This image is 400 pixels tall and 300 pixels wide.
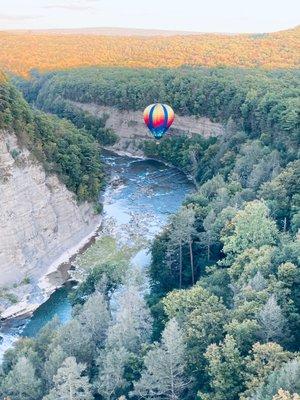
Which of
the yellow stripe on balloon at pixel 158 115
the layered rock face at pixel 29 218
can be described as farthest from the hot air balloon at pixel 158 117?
the layered rock face at pixel 29 218

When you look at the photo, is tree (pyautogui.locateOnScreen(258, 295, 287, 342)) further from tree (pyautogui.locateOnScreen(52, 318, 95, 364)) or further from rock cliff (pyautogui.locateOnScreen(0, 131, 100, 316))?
rock cliff (pyautogui.locateOnScreen(0, 131, 100, 316))

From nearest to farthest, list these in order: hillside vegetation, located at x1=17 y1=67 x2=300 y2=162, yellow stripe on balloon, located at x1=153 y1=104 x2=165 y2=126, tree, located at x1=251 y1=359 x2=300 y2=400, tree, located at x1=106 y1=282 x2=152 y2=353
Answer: tree, located at x1=251 y1=359 x2=300 y2=400 < tree, located at x1=106 y1=282 x2=152 y2=353 < hillside vegetation, located at x1=17 y1=67 x2=300 y2=162 < yellow stripe on balloon, located at x1=153 y1=104 x2=165 y2=126

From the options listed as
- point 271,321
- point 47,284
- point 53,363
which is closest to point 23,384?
point 53,363

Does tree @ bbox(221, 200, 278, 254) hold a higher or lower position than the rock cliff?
higher

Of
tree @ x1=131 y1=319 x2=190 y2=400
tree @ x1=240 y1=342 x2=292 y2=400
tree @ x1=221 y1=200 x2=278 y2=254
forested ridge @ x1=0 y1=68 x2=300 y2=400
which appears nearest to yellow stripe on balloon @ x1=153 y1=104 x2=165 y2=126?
forested ridge @ x1=0 y1=68 x2=300 y2=400

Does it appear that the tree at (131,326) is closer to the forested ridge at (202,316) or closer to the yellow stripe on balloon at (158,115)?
the forested ridge at (202,316)

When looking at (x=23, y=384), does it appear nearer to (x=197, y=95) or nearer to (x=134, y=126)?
(x=197, y=95)
